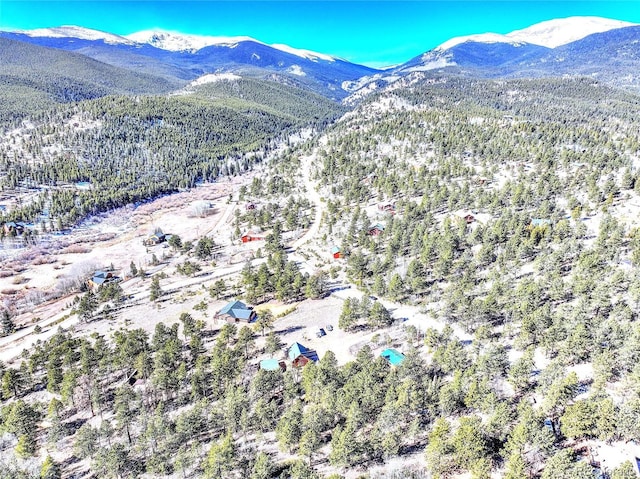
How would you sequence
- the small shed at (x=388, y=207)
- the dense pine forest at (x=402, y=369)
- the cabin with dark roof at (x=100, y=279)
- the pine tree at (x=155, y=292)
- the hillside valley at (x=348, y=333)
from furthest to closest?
the small shed at (x=388, y=207), the cabin with dark roof at (x=100, y=279), the pine tree at (x=155, y=292), the hillside valley at (x=348, y=333), the dense pine forest at (x=402, y=369)

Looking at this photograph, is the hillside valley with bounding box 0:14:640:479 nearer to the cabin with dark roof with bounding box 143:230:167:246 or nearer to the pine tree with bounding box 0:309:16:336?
the pine tree with bounding box 0:309:16:336

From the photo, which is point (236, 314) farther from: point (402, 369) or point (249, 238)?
point (249, 238)

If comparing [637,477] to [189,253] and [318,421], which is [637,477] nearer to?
[318,421]

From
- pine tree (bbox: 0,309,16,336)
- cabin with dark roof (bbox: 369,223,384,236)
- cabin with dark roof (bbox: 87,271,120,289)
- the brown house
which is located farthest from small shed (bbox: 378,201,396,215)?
pine tree (bbox: 0,309,16,336)

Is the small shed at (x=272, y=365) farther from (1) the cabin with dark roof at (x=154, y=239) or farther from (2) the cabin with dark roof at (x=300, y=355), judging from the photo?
(1) the cabin with dark roof at (x=154, y=239)

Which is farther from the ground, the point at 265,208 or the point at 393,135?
the point at 393,135

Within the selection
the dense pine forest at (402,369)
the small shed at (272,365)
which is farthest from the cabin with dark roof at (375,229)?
the small shed at (272,365)

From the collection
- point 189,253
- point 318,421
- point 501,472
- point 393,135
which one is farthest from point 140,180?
point 501,472

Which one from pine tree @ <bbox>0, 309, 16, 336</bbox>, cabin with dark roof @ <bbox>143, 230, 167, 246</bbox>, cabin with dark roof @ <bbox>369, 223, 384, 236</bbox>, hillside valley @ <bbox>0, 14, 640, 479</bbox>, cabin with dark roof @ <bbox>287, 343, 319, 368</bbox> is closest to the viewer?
hillside valley @ <bbox>0, 14, 640, 479</bbox>
